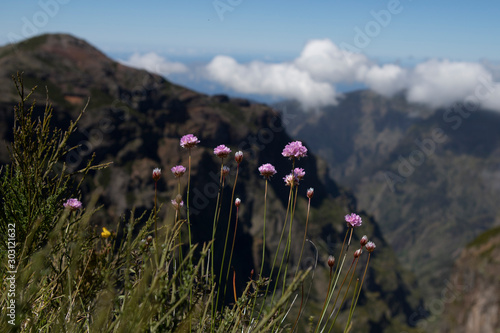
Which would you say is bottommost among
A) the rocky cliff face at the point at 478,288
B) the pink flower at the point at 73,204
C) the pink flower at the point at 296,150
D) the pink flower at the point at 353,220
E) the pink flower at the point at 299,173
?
the rocky cliff face at the point at 478,288

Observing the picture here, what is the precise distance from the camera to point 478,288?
129 metres

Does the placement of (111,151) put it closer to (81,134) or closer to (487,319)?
(81,134)

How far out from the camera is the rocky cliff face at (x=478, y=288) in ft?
367

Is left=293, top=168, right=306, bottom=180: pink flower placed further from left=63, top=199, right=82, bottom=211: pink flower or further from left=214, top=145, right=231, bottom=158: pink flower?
left=63, top=199, right=82, bottom=211: pink flower

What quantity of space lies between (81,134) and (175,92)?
216 feet

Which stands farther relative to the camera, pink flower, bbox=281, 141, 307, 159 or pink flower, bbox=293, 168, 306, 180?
pink flower, bbox=293, 168, 306, 180

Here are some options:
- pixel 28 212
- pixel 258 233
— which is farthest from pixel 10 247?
pixel 258 233

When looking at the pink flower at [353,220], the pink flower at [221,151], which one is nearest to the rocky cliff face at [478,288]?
the pink flower at [353,220]

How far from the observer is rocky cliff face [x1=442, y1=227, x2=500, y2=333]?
112m

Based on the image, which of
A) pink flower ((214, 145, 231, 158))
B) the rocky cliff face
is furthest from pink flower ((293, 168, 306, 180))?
the rocky cliff face

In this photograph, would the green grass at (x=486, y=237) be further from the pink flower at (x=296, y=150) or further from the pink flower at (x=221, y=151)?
the pink flower at (x=221, y=151)

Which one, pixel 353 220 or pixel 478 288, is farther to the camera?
pixel 478 288

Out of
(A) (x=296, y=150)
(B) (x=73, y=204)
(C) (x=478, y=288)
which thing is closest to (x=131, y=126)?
(C) (x=478, y=288)

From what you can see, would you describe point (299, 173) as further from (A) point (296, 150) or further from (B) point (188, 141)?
(B) point (188, 141)
